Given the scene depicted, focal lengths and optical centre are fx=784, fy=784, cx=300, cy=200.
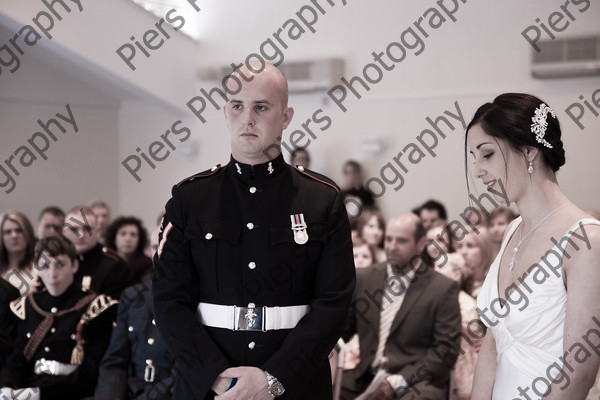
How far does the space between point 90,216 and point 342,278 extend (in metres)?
2.98

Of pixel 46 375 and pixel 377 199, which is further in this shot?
pixel 377 199

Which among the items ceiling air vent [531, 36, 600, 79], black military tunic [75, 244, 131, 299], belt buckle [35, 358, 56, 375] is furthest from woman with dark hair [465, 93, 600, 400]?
ceiling air vent [531, 36, 600, 79]

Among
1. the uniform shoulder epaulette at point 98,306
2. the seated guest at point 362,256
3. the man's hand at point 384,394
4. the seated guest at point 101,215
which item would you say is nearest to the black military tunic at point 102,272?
the uniform shoulder epaulette at point 98,306

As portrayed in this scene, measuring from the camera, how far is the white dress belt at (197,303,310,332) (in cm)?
221

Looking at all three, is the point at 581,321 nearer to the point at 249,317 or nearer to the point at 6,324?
the point at 249,317

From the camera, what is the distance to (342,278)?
7.38 ft

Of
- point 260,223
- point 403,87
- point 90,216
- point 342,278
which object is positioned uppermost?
point 403,87

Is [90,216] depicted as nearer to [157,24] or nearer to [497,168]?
[497,168]

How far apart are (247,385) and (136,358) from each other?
62.8 inches

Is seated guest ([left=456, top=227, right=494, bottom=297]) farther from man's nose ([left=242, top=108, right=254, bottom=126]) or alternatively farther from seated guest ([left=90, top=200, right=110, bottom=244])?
seated guest ([left=90, top=200, right=110, bottom=244])

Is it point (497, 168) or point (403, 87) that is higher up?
point (403, 87)

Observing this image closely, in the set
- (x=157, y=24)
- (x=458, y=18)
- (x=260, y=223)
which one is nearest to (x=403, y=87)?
(x=458, y=18)

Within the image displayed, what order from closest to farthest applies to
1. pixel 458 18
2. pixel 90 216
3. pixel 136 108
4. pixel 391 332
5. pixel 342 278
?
1. pixel 342 278
2. pixel 391 332
3. pixel 90 216
4. pixel 458 18
5. pixel 136 108

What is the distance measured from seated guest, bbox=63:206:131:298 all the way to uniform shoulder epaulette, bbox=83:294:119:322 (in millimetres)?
235
